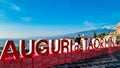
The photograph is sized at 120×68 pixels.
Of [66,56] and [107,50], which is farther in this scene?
[107,50]

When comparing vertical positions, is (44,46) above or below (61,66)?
above

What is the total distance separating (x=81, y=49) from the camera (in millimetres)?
22438

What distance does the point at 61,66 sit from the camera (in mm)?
17484

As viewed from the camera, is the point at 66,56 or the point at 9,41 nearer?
the point at 9,41

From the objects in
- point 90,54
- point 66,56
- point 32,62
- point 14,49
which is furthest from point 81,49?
point 14,49

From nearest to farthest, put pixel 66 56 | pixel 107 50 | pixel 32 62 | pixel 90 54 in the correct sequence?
pixel 32 62 < pixel 66 56 < pixel 90 54 < pixel 107 50

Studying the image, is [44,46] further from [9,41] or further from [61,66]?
[9,41]

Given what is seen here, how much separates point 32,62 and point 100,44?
1075 cm

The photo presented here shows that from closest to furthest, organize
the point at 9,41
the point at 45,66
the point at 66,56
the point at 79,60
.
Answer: the point at 9,41 < the point at 45,66 < the point at 66,56 < the point at 79,60

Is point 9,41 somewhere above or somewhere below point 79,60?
above

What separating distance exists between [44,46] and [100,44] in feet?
30.1

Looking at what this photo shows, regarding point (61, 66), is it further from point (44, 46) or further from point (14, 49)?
point (14, 49)

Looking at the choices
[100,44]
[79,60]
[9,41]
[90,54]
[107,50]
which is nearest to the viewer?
[9,41]

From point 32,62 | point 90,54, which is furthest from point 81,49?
point 32,62
